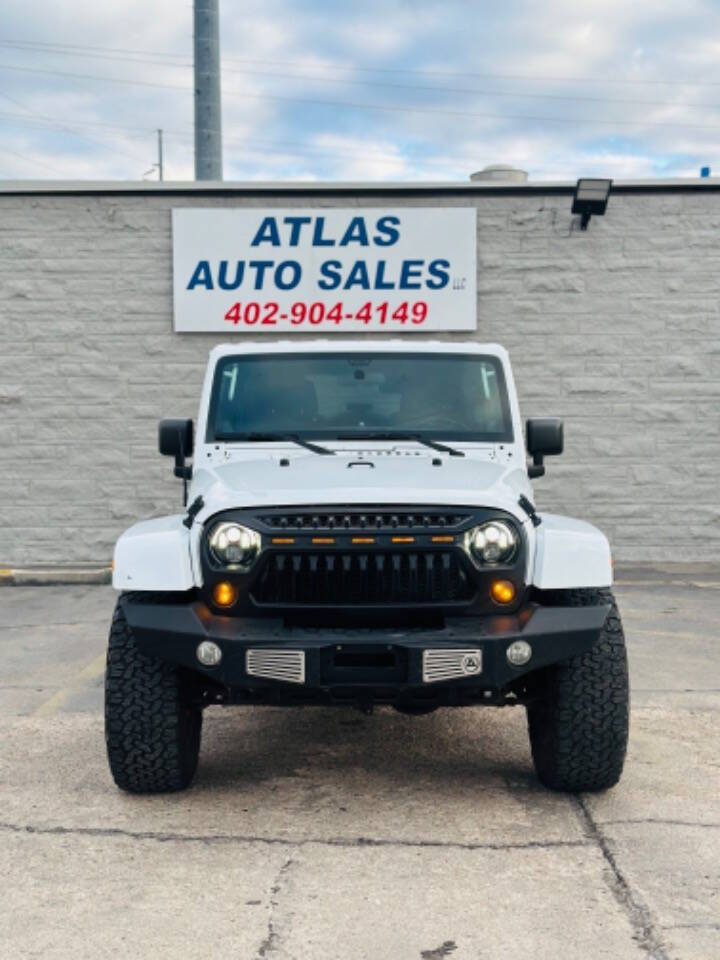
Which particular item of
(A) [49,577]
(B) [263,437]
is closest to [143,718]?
(B) [263,437]

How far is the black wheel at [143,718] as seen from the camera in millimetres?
4844

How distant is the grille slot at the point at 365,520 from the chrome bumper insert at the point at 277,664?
469 millimetres

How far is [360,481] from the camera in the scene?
4926 mm

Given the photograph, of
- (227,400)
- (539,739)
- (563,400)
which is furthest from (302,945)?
(563,400)

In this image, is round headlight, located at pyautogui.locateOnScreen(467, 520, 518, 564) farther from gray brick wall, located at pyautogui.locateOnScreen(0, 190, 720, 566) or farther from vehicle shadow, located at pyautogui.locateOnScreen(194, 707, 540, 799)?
gray brick wall, located at pyautogui.locateOnScreen(0, 190, 720, 566)

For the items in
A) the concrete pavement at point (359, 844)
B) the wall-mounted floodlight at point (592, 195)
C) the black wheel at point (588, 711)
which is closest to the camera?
the concrete pavement at point (359, 844)

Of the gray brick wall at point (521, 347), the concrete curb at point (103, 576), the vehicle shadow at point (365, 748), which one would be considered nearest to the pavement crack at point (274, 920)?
the vehicle shadow at point (365, 748)

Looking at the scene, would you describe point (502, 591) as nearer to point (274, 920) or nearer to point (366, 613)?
point (366, 613)

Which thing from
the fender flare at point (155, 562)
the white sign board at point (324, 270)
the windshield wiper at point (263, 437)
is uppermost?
the white sign board at point (324, 270)

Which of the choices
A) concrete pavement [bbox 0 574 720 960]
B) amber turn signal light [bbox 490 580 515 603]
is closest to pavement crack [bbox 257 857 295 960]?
concrete pavement [bbox 0 574 720 960]

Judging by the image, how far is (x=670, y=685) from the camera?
714 cm

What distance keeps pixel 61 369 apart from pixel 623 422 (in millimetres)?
5620

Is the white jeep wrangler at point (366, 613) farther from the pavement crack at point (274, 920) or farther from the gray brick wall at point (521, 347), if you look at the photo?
the gray brick wall at point (521, 347)

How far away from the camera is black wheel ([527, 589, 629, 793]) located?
4832 millimetres
